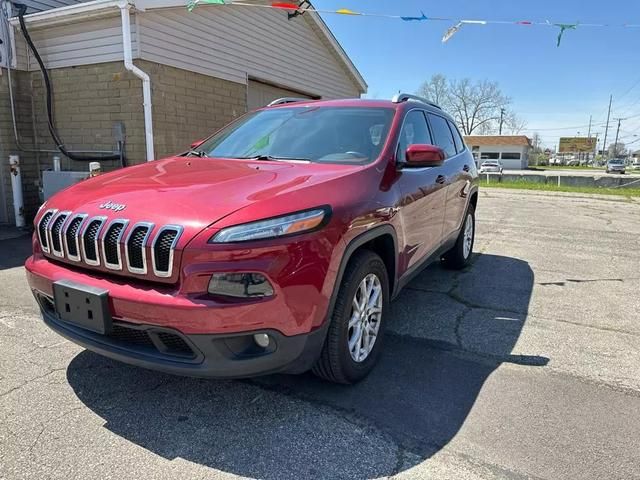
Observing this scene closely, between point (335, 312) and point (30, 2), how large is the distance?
375 inches

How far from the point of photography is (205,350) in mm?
2162

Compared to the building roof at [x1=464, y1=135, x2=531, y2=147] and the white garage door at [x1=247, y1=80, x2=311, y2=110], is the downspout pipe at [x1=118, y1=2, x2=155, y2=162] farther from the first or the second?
the building roof at [x1=464, y1=135, x2=531, y2=147]

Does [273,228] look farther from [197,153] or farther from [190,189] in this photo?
[197,153]

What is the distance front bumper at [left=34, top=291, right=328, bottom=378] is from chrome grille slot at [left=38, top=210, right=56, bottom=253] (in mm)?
628

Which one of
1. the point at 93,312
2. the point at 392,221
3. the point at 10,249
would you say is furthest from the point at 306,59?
the point at 93,312

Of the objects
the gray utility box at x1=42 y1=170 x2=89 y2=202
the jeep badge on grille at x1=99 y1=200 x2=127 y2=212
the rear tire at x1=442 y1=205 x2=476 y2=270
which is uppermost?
the jeep badge on grille at x1=99 y1=200 x2=127 y2=212

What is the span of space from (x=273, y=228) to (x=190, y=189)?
62 centimetres

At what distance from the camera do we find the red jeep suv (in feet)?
7.04

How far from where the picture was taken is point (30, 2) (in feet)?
28.6

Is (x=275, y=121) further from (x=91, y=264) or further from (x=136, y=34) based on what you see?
(x=136, y=34)

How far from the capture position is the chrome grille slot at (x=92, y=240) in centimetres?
237

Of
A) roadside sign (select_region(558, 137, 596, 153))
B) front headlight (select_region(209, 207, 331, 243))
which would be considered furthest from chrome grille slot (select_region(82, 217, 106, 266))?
roadside sign (select_region(558, 137, 596, 153))

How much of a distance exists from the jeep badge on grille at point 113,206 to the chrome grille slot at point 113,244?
0.33 feet

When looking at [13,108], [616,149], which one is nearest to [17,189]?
[13,108]
